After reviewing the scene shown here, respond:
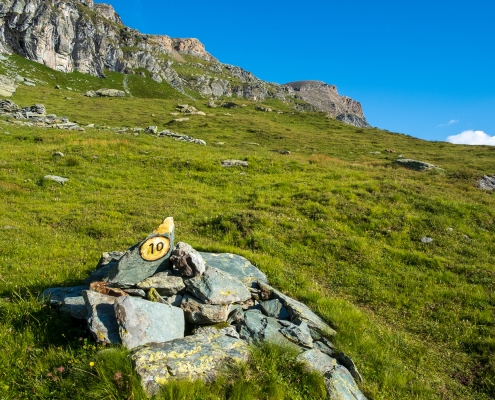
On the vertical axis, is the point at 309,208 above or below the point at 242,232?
above

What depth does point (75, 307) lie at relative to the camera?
19.5 feet

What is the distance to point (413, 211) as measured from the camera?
15797mm

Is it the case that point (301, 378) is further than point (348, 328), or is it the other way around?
point (348, 328)

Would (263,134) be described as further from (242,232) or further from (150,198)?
(242,232)

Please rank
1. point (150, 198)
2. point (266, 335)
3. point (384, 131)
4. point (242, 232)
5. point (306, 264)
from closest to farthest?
point (266, 335) → point (306, 264) → point (242, 232) → point (150, 198) → point (384, 131)

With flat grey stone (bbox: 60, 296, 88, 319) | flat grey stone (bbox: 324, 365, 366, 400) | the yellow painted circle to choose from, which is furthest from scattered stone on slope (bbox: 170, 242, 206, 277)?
flat grey stone (bbox: 324, 365, 366, 400)

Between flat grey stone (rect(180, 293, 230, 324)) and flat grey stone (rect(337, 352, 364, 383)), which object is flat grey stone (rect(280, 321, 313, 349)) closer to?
flat grey stone (rect(337, 352, 364, 383))

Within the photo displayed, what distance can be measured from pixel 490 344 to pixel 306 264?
5431 millimetres

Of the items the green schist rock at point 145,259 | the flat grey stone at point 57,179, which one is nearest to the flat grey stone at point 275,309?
the green schist rock at point 145,259

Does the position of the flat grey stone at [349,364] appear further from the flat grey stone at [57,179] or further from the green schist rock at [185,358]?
the flat grey stone at [57,179]

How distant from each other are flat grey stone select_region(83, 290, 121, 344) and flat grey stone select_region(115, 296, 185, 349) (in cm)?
23

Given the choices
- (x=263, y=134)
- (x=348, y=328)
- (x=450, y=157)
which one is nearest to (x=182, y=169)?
(x=348, y=328)

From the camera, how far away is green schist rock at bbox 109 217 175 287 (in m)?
6.62

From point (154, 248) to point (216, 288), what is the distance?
1.74 meters
